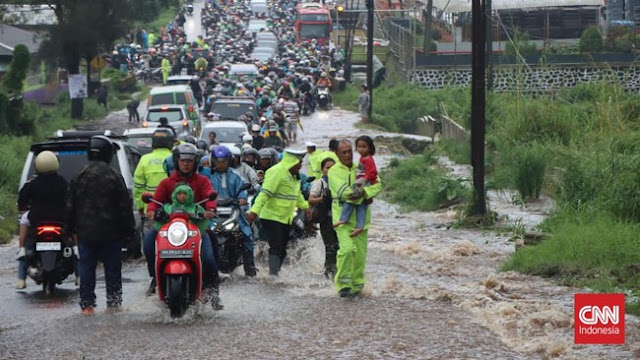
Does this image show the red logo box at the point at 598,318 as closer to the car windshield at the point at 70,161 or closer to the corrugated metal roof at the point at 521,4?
the car windshield at the point at 70,161

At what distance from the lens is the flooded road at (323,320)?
10.4 meters

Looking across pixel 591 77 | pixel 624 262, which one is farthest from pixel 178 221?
pixel 591 77

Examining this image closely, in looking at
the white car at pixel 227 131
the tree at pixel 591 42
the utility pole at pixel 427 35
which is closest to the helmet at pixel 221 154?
the white car at pixel 227 131

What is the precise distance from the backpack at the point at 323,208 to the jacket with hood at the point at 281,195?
26 centimetres

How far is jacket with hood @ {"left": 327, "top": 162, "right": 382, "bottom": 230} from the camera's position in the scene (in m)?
13.4

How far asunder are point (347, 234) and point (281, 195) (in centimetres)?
159

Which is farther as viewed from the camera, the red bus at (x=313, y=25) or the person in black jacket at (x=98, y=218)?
the red bus at (x=313, y=25)

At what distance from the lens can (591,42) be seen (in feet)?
177

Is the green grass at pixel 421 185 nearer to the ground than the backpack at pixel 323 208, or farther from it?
nearer to the ground

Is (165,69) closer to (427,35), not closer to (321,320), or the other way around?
(427,35)

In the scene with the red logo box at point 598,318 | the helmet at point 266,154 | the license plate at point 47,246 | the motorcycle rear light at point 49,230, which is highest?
the helmet at point 266,154

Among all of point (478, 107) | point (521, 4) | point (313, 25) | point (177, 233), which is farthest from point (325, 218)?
point (313, 25)

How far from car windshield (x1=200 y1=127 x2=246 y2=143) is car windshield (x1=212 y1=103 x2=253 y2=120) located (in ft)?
22.5

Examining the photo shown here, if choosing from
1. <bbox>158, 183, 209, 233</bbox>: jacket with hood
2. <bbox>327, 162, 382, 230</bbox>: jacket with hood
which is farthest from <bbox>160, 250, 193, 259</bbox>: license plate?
<bbox>327, 162, 382, 230</bbox>: jacket with hood
